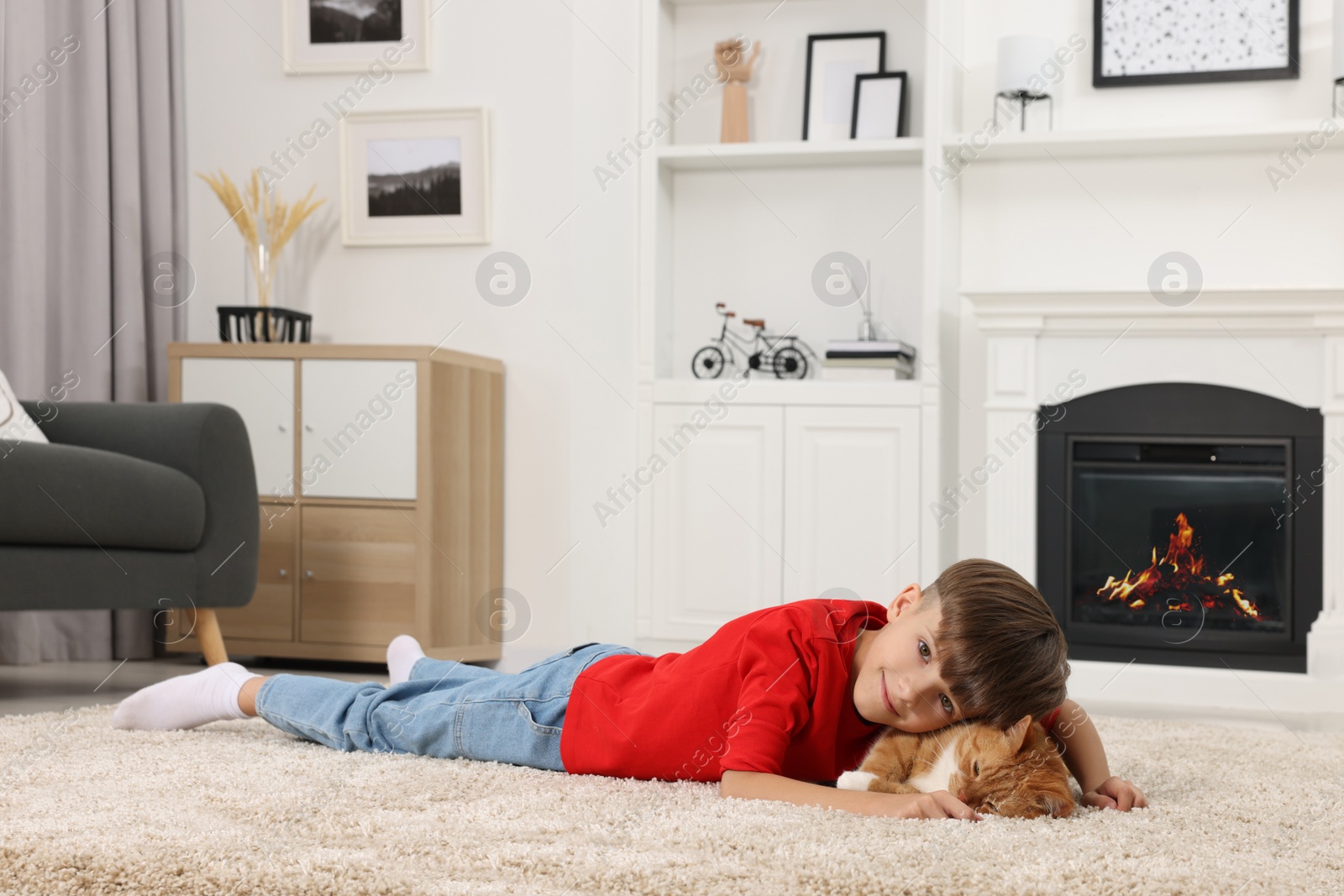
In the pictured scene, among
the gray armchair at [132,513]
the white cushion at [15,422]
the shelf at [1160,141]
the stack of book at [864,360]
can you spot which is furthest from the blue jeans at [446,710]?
the shelf at [1160,141]

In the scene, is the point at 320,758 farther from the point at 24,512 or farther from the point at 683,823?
the point at 24,512

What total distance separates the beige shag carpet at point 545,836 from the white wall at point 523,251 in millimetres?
1738

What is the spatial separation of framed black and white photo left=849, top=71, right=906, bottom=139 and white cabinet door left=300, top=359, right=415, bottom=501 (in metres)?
1.37

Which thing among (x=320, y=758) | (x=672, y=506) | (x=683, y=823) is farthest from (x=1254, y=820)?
(x=672, y=506)

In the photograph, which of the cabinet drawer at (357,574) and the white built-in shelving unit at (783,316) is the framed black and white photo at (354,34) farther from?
the cabinet drawer at (357,574)

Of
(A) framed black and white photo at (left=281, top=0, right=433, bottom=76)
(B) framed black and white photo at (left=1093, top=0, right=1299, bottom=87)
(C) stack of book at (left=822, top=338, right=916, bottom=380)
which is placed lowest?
(C) stack of book at (left=822, top=338, right=916, bottom=380)

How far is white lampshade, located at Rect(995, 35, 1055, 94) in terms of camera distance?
2988 mm

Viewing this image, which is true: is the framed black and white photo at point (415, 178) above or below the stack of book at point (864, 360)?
above

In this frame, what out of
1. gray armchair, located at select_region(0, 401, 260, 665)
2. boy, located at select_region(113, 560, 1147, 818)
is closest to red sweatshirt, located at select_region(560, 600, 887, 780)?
boy, located at select_region(113, 560, 1147, 818)

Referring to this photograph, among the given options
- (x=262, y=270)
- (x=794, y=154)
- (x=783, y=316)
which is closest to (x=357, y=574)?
(x=262, y=270)

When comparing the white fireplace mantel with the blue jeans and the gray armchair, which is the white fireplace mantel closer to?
the blue jeans

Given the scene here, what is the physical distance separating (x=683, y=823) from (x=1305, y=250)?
262 cm

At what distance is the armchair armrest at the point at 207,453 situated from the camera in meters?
2.42

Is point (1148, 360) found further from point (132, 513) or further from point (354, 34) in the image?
point (354, 34)
